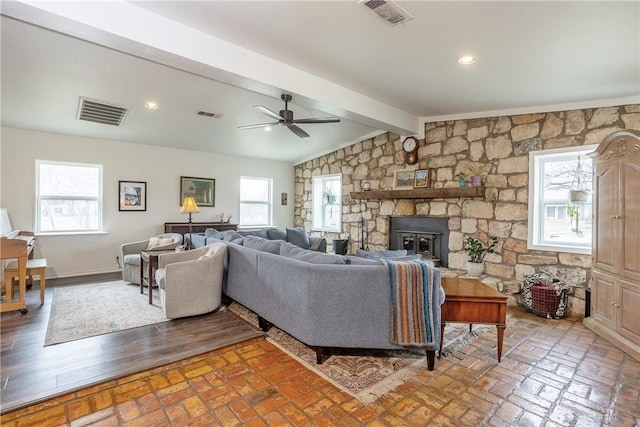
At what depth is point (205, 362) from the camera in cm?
261

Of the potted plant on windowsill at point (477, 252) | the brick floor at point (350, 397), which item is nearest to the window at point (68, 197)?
the brick floor at point (350, 397)

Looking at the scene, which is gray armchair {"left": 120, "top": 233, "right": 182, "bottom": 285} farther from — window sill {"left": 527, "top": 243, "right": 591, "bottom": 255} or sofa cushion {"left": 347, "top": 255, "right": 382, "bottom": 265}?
window sill {"left": 527, "top": 243, "right": 591, "bottom": 255}

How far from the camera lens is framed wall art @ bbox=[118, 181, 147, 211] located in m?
5.85

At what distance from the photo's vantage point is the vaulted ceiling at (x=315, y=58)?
233 cm

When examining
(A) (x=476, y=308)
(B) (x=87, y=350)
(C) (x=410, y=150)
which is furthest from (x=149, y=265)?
(C) (x=410, y=150)

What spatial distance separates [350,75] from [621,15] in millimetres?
2225

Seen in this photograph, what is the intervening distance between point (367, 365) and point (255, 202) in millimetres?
5741

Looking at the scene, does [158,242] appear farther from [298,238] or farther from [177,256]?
[298,238]

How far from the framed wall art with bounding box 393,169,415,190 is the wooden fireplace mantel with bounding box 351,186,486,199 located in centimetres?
22

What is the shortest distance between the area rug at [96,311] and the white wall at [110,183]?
3.24ft

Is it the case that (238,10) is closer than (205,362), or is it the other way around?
(238,10)

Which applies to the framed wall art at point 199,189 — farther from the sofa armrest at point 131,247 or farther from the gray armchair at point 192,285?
the gray armchair at point 192,285

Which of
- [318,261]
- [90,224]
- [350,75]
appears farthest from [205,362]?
[90,224]

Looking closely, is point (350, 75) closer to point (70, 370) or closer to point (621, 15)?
point (621, 15)
